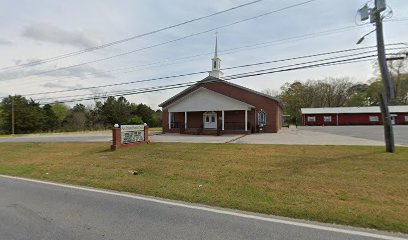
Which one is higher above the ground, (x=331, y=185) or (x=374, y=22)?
(x=374, y=22)

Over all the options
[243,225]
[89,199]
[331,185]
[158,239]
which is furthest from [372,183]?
[89,199]

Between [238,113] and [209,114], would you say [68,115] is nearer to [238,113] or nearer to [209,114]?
[209,114]

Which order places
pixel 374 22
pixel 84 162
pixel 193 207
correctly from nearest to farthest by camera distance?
1. pixel 193 207
2. pixel 374 22
3. pixel 84 162

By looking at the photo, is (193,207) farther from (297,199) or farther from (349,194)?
(349,194)

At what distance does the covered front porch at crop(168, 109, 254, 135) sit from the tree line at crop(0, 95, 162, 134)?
3050 centimetres

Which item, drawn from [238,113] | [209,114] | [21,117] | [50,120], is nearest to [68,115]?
[50,120]

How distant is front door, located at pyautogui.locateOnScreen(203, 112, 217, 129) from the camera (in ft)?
103

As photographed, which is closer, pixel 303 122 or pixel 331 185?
pixel 331 185

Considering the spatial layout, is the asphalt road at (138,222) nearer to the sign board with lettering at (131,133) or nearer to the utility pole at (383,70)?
the utility pole at (383,70)

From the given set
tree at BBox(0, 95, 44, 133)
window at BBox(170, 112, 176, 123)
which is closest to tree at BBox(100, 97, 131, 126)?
tree at BBox(0, 95, 44, 133)

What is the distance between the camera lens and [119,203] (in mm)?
6344

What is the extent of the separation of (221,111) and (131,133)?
47.7 feet

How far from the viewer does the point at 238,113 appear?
30.5 metres

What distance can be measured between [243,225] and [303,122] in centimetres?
5272
